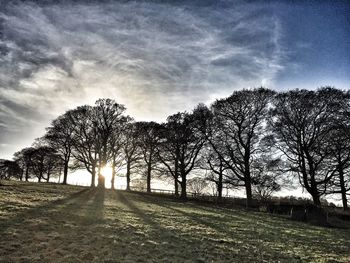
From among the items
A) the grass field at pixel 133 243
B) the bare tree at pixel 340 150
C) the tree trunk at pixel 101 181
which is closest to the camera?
the grass field at pixel 133 243

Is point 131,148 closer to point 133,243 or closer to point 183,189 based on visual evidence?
point 183,189

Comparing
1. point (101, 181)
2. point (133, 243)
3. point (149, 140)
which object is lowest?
point (133, 243)

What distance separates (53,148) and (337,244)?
48.2 meters

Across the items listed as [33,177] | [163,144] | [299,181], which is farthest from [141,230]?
[33,177]

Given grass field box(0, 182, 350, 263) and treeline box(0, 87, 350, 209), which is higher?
treeline box(0, 87, 350, 209)

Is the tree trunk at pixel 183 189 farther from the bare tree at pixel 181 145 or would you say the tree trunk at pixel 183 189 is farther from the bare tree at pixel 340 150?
the bare tree at pixel 340 150

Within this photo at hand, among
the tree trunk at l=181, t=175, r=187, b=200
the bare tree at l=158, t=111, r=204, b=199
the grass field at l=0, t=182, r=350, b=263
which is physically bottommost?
the grass field at l=0, t=182, r=350, b=263

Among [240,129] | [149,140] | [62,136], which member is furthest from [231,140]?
[62,136]

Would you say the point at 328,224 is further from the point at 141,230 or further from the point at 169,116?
the point at 169,116

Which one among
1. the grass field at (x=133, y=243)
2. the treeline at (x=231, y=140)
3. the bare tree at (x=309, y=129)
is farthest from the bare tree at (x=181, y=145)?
the grass field at (x=133, y=243)

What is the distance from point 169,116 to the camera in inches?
1817

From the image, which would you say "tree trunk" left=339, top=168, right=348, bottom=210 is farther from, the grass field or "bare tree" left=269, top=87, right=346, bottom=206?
the grass field

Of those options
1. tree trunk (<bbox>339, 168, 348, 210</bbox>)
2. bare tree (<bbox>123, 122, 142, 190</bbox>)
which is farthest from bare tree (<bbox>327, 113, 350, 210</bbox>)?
bare tree (<bbox>123, 122, 142, 190</bbox>)

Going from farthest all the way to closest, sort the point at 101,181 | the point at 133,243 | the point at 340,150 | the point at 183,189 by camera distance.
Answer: the point at 101,181 → the point at 183,189 → the point at 340,150 → the point at 133,243
